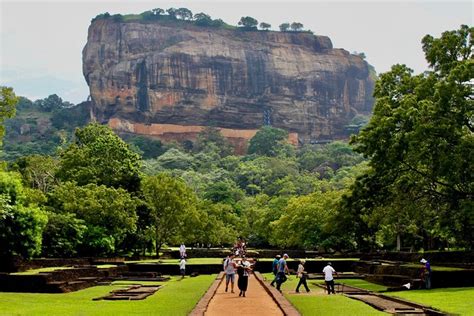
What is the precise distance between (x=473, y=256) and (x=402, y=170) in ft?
17.4

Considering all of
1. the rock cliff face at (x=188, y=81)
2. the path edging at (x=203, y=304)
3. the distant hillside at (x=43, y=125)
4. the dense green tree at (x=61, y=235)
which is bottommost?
the path edging at (x=203, y=304)

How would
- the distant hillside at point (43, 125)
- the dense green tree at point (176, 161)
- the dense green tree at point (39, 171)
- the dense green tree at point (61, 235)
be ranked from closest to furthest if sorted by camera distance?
the dense green tree at point (61, 235) → the dense green tree at point (39, 171) → the dense green tree at point (176, 161) → the distant hillside at point (43, 125)

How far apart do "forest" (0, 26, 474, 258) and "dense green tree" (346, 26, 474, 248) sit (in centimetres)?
5

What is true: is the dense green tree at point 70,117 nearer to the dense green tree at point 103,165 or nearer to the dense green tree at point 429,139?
the dense green tree at point 103,165

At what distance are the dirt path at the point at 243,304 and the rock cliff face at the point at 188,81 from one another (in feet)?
531

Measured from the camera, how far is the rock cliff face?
7298 inches

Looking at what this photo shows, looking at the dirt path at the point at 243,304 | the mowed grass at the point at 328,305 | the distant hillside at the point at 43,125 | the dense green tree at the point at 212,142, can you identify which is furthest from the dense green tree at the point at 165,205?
the distant hillside at the point at 43,125

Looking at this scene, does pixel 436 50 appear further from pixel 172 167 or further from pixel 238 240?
pixel 172 167

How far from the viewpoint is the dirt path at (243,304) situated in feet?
62.7

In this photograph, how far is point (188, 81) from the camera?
18850 centimetres

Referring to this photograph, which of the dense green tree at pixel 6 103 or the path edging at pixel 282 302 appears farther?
the dense green tree at pixel 6 103

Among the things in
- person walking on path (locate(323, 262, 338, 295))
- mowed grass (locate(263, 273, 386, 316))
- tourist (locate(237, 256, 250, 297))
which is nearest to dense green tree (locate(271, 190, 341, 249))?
person walking on path (locate(323, 262, 338, 295))

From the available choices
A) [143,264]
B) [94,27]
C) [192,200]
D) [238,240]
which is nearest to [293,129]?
[94,27]

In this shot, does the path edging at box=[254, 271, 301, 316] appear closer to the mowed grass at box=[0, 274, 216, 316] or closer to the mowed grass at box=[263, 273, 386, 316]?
the mowed grass at box=[263, 273, 386, 316]
